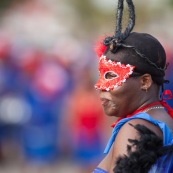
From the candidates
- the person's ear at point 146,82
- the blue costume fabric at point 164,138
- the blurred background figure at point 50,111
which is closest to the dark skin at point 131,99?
the person's ear at point 146,82

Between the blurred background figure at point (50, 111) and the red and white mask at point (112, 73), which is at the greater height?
the red and white mask at point (112, 73)

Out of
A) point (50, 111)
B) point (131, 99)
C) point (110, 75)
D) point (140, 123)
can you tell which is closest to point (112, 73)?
point (110, 75)

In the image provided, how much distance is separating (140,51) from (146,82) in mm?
191

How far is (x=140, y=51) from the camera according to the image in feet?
15.6

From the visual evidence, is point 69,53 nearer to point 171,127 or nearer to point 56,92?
point 56,92

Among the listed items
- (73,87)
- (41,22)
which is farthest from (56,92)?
(41,22)

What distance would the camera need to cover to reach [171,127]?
4.90 m

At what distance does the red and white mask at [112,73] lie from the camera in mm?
4766

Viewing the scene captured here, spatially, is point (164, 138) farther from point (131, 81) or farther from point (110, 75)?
point (110, 75)

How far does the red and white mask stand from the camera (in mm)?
4766

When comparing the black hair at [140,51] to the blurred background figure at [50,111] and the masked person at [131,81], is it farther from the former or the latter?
the blurred background figure at [50,111]

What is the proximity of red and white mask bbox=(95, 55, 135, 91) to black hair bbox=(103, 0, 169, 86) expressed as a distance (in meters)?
0.04

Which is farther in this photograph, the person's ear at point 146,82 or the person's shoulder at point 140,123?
the person's ear at point 146,82

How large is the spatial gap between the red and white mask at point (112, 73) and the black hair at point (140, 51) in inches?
1.4
